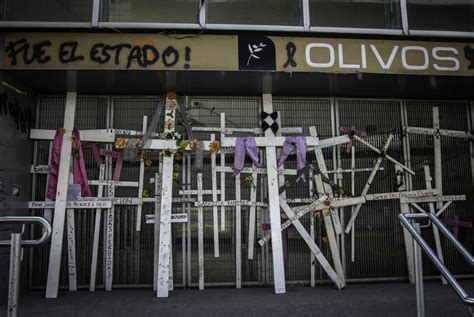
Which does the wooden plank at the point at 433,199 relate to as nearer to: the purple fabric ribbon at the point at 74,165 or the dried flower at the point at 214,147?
the dried flower at the point at 214,147

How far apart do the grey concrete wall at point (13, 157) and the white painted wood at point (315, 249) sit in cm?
401

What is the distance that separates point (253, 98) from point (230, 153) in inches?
41.6

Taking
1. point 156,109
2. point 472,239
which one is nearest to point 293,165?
point 156,109

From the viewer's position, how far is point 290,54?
6.24 meters

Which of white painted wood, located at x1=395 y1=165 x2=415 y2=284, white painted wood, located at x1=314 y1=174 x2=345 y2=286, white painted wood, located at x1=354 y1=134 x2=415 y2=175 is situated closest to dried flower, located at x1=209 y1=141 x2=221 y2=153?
white painted wood, located at x1=314 y1=174 x2=345 y2=286

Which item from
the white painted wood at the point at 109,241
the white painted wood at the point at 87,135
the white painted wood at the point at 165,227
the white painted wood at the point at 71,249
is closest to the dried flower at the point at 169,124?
the white painted wood at the point at 165,227

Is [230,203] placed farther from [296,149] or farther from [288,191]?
[296,149]

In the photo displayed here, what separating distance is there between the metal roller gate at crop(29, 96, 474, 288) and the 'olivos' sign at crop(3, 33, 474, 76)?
1204mm

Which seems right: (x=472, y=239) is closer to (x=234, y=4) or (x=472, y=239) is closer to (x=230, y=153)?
(x=230, y=153)

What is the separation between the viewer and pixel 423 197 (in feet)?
23.7

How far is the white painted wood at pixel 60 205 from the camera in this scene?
6289 millimetres

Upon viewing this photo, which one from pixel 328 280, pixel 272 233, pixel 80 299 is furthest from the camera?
pixel 328 280

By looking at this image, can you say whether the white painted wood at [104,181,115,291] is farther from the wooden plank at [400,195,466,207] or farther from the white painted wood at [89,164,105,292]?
the wooden plank at [400,195,466,207]

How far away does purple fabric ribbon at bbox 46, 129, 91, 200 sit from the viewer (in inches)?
265
